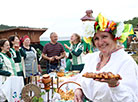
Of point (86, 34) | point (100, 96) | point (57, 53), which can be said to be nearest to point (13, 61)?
point (57, 53)

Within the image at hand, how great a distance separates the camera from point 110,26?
129 centimetres

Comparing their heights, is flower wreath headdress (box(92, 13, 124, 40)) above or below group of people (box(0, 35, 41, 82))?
above

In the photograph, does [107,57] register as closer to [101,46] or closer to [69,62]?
[101,46]

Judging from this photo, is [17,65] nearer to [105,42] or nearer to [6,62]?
[6,62]

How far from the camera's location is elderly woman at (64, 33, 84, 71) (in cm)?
377

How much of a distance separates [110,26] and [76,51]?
2506mm

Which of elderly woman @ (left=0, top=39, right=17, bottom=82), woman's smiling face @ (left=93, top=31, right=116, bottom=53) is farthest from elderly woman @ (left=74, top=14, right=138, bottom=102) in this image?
elderly woman @ (left=0, top=39, right=17, bottom=82)

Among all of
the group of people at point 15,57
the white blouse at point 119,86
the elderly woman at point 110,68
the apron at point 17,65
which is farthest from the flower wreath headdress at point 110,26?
Answer: the apron at point 17,65

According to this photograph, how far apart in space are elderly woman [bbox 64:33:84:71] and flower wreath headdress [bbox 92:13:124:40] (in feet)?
7.87

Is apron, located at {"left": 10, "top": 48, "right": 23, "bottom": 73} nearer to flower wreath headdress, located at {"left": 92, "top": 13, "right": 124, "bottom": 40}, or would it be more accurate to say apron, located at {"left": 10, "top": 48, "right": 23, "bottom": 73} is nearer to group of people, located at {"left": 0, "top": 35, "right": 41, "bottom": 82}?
group of people, located at {"left": 0, "top": 35, "right": 41, "bottom": 82}

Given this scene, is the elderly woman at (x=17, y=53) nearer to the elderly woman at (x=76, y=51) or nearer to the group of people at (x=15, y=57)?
the group of people at (x=15, y=57)

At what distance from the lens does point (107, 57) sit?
1.37 metres

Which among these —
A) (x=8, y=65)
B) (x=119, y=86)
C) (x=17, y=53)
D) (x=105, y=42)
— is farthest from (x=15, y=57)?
(x=119, y=86)

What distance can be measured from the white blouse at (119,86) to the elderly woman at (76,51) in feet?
7.98
